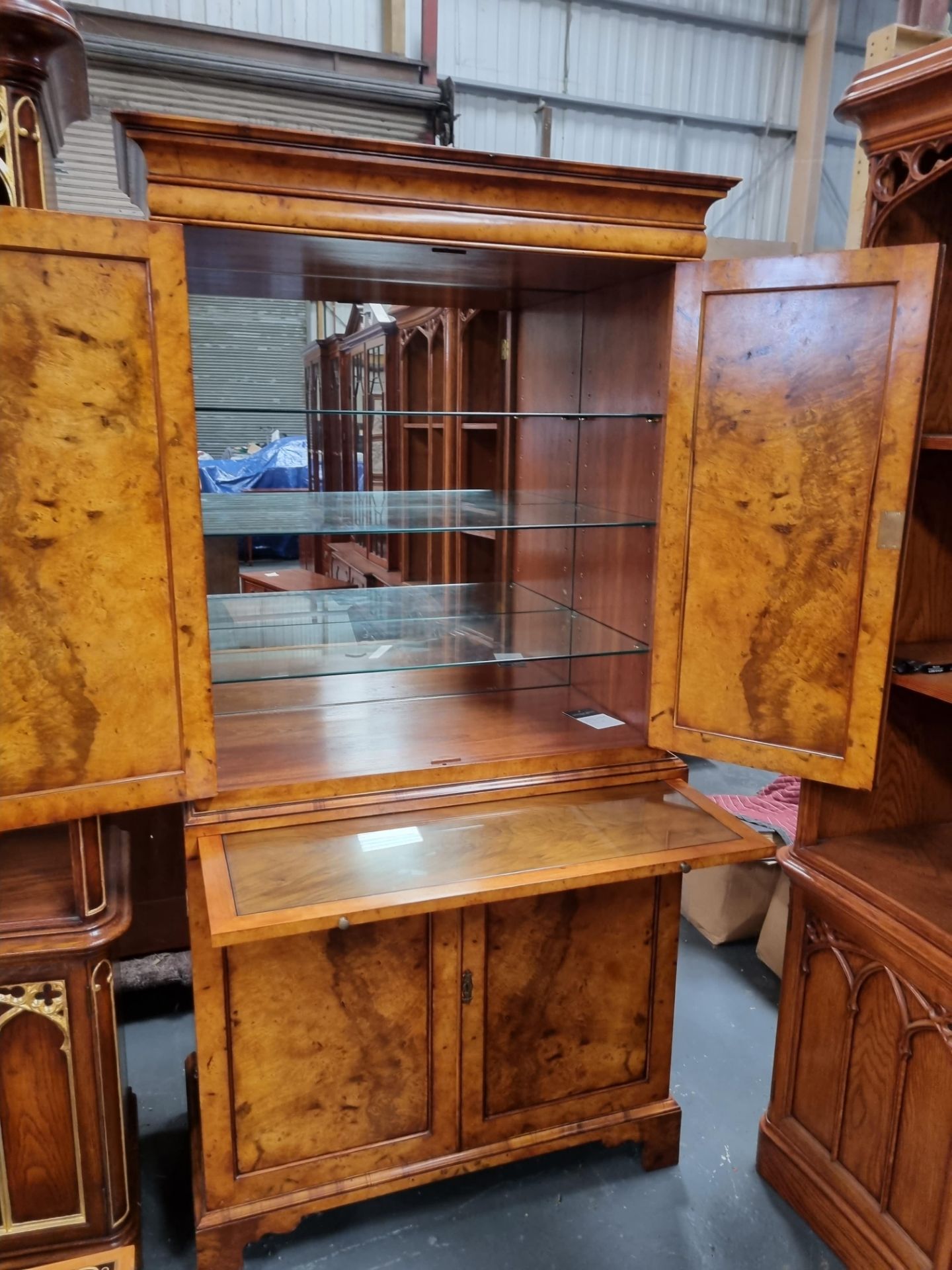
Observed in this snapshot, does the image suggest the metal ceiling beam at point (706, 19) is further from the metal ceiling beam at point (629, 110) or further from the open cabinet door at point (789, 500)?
the open cabinet door at point (789, 500)

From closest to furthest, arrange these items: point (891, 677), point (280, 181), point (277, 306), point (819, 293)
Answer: point (280, 181)
point (819, 293)
point (891, 677)
point (277, 306)

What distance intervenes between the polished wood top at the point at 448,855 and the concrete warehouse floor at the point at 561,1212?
3.07 ft

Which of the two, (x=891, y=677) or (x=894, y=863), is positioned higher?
(x=891, y=677)

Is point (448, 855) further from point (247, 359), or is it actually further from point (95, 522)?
point (247, 359)

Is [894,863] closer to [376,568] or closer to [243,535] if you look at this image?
[243,535]

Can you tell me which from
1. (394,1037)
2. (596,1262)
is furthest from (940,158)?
(596,1262)

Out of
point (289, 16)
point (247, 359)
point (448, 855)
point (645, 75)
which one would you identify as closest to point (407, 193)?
point (448, 855)

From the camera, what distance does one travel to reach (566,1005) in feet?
6.13

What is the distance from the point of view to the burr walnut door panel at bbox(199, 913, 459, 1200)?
5.41 ft

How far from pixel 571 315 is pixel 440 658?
85cm

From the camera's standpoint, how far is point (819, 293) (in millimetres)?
1450

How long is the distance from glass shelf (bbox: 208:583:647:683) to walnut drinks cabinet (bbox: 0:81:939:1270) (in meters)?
0.02

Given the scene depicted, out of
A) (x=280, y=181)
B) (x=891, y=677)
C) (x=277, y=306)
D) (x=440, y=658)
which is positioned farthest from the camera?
(x=277, y=306)

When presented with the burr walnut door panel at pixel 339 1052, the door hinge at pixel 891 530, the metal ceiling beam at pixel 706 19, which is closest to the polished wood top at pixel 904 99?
the door hinge at pixel 891 530
